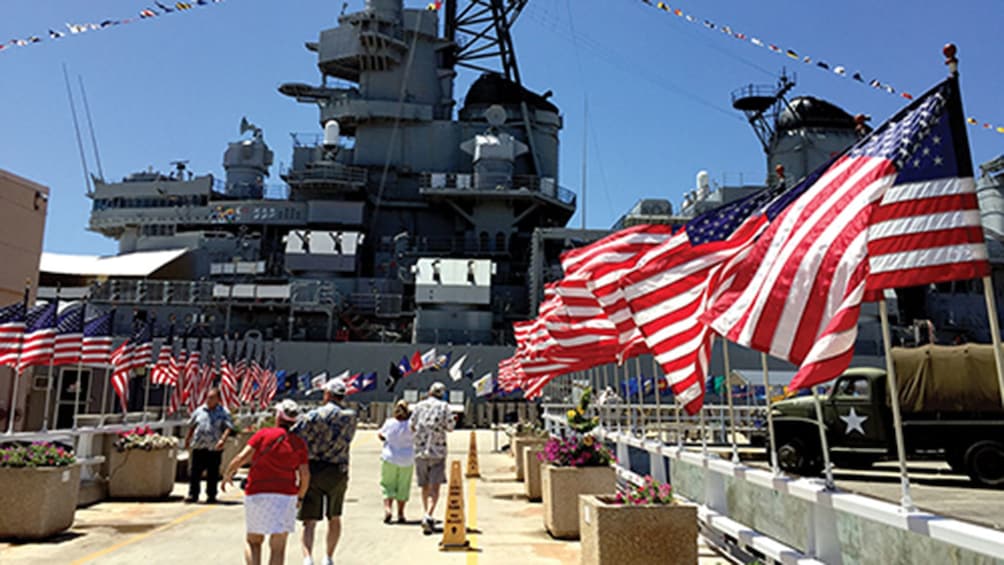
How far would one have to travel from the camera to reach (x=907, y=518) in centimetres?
360

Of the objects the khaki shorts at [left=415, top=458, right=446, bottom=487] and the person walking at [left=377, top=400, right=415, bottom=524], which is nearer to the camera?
the person walking at [left=377, top=400, right=415, bottom=524]

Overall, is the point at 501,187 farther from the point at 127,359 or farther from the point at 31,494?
the point at 31,494

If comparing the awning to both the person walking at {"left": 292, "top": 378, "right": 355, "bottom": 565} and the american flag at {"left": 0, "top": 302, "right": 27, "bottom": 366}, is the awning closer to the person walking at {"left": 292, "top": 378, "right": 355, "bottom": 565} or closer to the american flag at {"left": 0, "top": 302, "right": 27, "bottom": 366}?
the american flag at {"left": 0, "top": 302, "right": 27, "bottom": 366}

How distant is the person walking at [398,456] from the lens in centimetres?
1002

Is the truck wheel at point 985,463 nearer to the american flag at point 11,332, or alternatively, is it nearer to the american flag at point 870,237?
the american flag at point 870,237

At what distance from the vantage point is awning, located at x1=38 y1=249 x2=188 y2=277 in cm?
4525

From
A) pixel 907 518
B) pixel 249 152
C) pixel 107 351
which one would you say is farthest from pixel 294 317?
pixel 907 518

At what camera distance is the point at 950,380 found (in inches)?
496

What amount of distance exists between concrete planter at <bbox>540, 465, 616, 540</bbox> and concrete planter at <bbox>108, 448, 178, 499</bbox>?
683cm

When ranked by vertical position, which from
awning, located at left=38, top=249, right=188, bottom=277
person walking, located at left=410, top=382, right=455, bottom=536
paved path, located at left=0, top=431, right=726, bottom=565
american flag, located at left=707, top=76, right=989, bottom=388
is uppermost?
awning, located at left=38, top=249, right=188, bottom=277

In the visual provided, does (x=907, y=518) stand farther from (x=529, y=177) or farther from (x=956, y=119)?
(x=529, y=177)

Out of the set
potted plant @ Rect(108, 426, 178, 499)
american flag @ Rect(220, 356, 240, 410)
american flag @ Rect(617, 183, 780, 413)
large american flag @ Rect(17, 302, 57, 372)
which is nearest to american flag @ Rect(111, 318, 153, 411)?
american flag @ Rect(220, 356, 240, 410)

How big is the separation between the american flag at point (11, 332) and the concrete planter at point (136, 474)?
2.48 metres

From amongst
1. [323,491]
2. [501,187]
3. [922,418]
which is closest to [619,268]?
[323,491]
